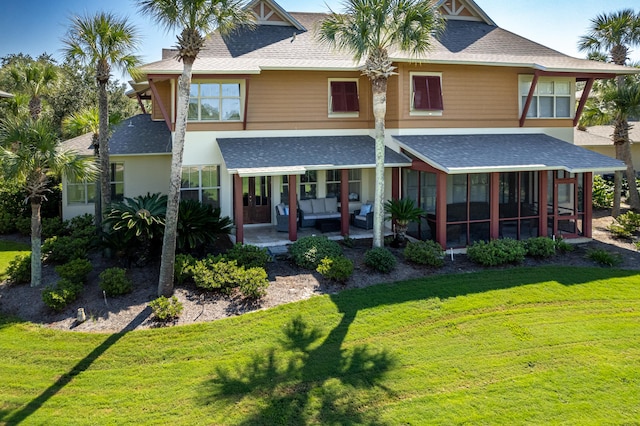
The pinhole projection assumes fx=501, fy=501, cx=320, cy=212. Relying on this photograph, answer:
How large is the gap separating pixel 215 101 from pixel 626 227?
15308 millimetres

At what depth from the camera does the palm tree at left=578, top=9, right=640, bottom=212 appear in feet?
69.4

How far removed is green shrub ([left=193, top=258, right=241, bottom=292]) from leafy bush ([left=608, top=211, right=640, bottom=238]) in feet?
45.7

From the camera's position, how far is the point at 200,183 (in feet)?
58.4

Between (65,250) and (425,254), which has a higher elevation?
(65,250)

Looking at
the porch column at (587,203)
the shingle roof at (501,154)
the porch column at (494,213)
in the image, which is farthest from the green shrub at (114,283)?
the porch column at (587,203)

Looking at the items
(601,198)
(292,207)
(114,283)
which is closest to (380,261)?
(292,207)

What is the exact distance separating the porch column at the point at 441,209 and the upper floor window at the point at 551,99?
6331 millimetres

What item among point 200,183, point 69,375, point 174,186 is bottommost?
point 69,375

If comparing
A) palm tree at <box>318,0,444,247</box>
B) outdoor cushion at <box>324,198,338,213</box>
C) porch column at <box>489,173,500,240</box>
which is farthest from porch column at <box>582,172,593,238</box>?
outdoor cushion at <box>324,198,338,213</box>

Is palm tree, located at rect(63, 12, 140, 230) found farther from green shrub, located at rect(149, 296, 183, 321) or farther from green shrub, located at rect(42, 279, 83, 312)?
green shrub, located at rect(149, 296, 183, 321)

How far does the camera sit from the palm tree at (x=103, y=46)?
1421cm

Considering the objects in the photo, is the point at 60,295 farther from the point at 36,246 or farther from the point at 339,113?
the point at 339,113

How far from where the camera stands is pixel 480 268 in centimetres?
1457

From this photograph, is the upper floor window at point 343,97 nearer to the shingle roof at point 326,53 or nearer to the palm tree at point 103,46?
the shingle roof at point 326,53
